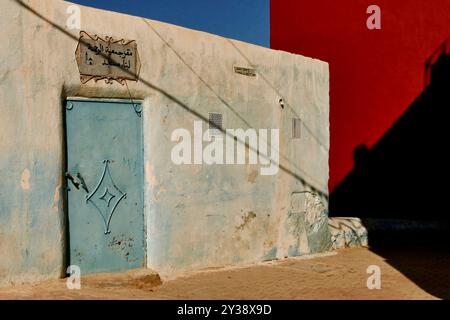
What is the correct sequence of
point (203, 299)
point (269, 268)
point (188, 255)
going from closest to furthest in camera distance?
point (203, 299), point (188, 255), point (269, 268)

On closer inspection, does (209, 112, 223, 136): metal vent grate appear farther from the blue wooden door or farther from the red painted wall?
the red painted wall

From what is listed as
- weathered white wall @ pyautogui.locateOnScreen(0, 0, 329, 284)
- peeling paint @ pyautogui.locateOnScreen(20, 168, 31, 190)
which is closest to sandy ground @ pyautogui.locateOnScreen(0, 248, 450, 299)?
weathered white wall @ pyautogui.locateOnScreen(0, 0, 329, 284)

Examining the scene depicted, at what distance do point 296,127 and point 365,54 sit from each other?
189 inches

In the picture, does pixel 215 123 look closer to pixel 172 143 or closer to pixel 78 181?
pixel 172 143

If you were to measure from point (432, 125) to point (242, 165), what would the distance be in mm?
6405

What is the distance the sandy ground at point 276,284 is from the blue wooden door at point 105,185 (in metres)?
0.35

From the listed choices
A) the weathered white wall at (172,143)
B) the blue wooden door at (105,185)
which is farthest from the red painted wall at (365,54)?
the blue wooden door at (105,185)

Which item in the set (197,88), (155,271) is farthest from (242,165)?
(155,271)

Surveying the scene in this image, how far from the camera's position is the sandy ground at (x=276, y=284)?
6252 mm

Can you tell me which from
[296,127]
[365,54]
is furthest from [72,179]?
[365,54]

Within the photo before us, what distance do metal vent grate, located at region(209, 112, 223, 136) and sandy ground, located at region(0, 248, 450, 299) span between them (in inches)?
85.6

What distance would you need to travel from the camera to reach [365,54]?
46.3 feet
